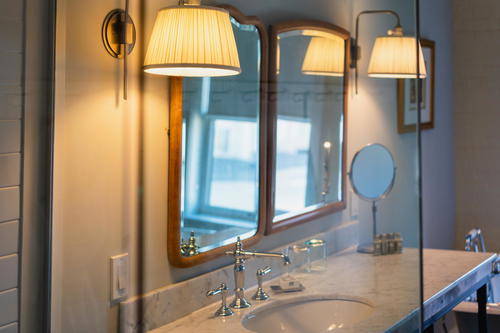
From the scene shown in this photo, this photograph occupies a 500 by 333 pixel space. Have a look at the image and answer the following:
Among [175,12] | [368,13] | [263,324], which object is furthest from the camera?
[368,13]

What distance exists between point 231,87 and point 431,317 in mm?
1019

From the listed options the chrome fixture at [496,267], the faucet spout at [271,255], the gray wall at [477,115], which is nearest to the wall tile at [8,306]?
the faucet spout at [271,255]

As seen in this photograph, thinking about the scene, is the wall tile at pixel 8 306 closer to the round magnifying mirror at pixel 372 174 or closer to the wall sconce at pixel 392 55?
the round magnifying mirror at pixel 372 174

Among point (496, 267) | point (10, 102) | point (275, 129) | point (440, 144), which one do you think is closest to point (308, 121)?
point (275, 129)

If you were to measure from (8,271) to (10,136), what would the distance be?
0.26 metres

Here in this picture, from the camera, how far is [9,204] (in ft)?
3.98

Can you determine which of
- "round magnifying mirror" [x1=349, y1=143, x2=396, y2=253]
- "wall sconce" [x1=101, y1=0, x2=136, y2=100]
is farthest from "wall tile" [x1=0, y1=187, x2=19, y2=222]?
"round magnifying mirror" [x1=349, y1=143, x2=396, y2=253]

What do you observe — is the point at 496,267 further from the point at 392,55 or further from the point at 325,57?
the point at 325,57

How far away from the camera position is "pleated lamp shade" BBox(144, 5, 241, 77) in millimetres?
1300

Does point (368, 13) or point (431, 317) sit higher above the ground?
point (368, 13)

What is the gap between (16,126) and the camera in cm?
122

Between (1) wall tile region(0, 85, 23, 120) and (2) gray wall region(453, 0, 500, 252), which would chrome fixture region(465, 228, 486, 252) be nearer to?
(2) gray wall region(453, 0, 500, 252)

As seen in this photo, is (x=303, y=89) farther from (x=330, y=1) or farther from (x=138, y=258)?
(x=138, y=258)

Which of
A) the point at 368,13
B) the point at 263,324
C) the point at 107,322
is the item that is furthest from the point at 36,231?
the point at 368,13
